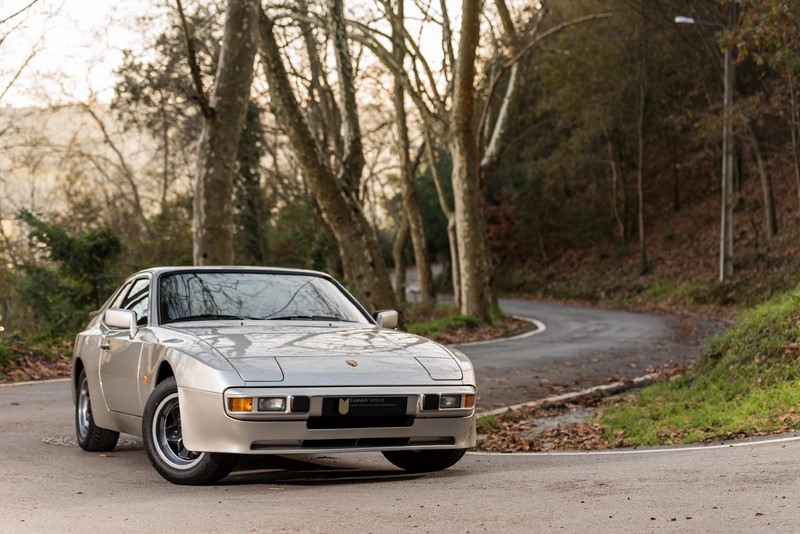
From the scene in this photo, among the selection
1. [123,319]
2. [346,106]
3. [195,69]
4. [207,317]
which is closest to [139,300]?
[123,319]

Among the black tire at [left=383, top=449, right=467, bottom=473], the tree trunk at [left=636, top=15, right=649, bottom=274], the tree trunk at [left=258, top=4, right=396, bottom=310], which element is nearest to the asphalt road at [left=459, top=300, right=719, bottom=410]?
the tree trunk at [left=258, top=4, right=396, bottom=310]

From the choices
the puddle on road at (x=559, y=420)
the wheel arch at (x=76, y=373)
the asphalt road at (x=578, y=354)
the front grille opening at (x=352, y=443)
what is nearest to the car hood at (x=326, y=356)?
the front grille opening at (x=352, y=443)

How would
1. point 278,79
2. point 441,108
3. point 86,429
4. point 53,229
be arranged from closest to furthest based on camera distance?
point 86,429 < point 278,79 < point 53,229 < point 441,108

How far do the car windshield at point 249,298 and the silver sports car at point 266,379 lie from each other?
1cm

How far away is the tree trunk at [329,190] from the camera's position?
810 inches

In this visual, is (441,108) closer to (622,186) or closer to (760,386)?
(760,386)

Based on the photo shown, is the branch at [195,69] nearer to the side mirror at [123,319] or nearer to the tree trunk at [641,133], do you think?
the side mirror at [123,319]

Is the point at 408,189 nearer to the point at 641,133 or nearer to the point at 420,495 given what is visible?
the point at 641,133

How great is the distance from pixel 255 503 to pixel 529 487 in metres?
1.66

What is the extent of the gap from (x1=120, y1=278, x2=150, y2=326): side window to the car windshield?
7.7 inches

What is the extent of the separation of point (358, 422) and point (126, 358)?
219cm

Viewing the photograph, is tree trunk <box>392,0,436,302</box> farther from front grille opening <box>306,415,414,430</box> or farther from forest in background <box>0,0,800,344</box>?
front grille opening <box>306,415,414,430</box>

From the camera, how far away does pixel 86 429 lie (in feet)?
30.4

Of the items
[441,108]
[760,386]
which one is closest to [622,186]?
[441,108]
